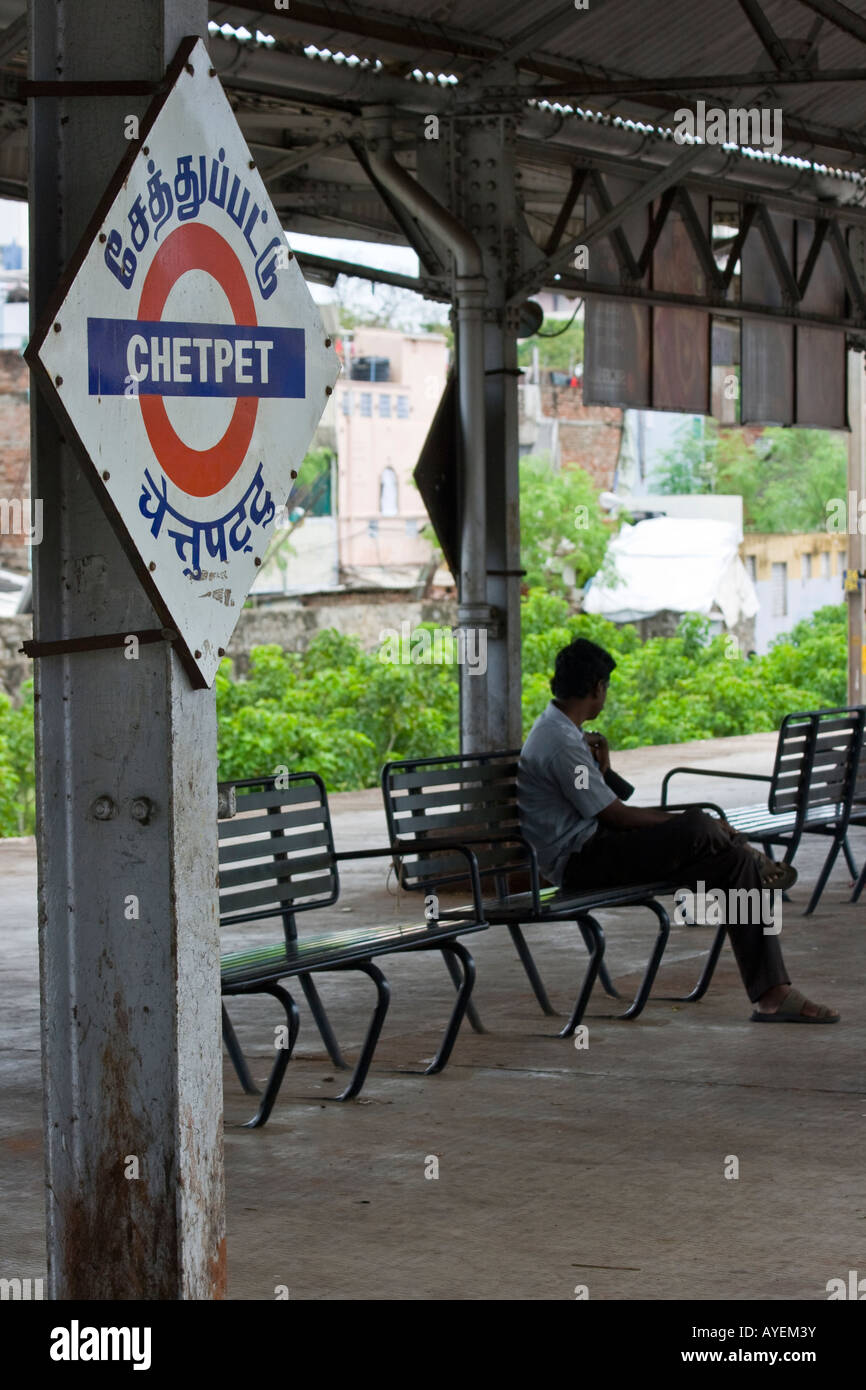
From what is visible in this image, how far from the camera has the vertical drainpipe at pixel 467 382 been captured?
10398 mm

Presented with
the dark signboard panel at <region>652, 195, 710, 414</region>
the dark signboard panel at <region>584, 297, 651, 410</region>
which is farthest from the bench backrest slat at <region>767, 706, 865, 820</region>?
the dark signboard panel at <region>652, 195, 710, 414</region>

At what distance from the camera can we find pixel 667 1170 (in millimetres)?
5516

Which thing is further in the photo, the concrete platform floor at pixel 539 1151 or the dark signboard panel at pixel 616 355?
the dark signboard panel at pixel 616 355

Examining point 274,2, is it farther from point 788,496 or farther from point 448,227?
point 788,496

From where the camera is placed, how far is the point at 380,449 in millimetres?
44125

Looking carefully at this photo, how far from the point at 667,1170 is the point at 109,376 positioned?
10.1 feet

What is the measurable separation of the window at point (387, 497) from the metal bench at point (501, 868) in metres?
35.6

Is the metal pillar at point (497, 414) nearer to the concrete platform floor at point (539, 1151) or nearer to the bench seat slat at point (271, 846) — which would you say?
the concrete platform floor at point (539, 1151)

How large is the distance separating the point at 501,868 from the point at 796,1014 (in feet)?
4.29

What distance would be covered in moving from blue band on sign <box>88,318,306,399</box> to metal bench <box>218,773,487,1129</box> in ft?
7.78

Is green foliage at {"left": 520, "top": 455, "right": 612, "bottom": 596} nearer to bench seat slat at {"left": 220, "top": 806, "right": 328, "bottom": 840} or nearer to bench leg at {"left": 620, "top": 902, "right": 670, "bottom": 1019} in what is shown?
bench leg at {"left": 620, "top": 902, "right": 670, "bottom": 1019}

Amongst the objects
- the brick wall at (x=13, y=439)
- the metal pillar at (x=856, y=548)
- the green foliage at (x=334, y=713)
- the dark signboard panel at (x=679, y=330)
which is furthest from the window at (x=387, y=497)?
the dark signboard panel at (x=679, y=330)
